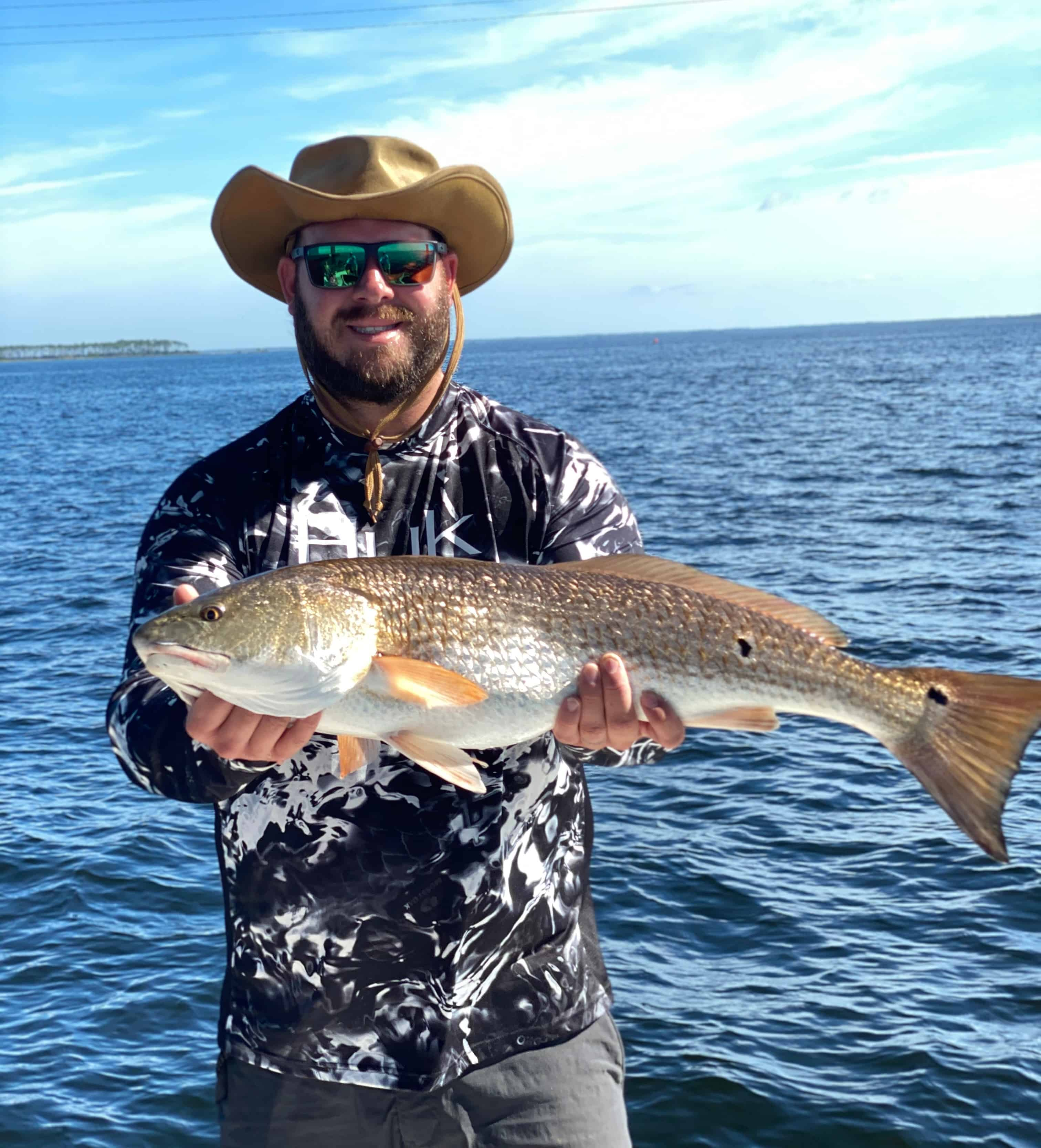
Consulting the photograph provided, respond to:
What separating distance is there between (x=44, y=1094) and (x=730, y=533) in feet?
71.6

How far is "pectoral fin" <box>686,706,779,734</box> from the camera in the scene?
13.2ft

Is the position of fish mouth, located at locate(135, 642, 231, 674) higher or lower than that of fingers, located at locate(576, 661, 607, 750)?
higher

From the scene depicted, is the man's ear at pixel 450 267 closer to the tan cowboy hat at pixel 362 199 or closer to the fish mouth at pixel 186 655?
the tan cowboy hat at pixel 362 199

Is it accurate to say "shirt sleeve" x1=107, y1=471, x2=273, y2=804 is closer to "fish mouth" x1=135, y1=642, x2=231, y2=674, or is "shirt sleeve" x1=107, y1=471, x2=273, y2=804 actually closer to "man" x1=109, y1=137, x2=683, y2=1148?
"man" x1=109, y1=137, x2=683, y2=1148

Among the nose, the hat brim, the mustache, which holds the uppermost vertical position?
the hat brim

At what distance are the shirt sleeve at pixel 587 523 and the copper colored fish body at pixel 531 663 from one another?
0.66ft

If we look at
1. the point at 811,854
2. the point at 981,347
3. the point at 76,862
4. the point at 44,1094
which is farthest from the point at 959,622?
the point at 981,347

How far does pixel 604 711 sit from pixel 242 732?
1111 millimetres

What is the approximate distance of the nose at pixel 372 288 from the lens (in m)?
4.19

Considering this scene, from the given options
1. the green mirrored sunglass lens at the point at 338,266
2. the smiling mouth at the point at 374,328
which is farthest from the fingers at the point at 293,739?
the green mirrored sunglass lens at the point at 338,266

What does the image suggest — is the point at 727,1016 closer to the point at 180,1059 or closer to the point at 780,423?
the point at 180,1059

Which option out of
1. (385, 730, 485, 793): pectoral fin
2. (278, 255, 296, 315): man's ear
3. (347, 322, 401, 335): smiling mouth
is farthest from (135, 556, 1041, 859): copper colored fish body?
(278, 255, 296, 315): man's ear

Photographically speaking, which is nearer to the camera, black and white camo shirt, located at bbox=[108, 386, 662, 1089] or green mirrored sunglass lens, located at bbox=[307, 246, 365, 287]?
black and white camo shirt, located at bbox=[108, 386, 662, 1089]

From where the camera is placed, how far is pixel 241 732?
3.55 m
